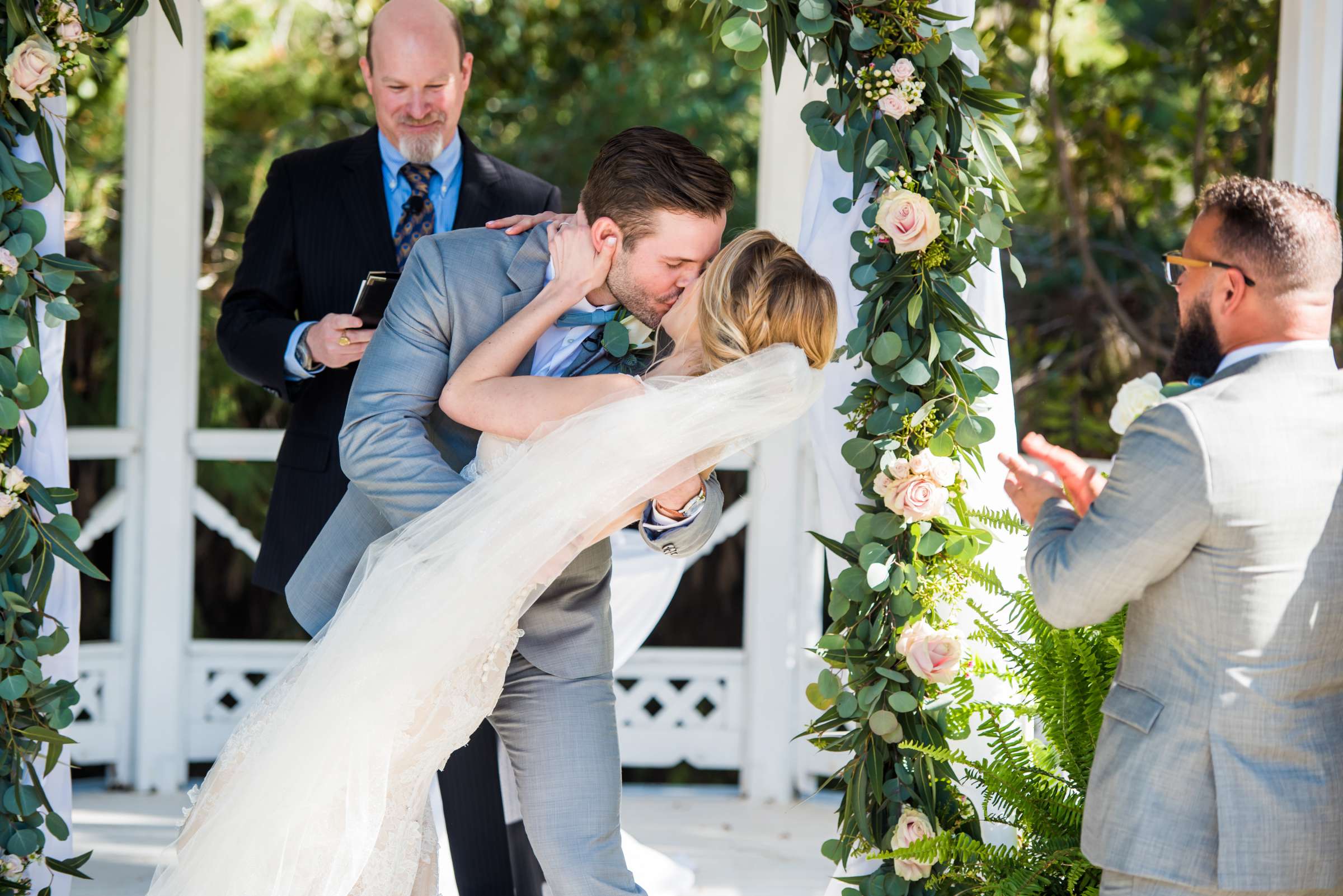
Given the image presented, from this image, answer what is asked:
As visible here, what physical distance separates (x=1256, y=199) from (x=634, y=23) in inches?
238

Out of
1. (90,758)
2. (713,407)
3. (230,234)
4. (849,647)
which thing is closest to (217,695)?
(90,758)

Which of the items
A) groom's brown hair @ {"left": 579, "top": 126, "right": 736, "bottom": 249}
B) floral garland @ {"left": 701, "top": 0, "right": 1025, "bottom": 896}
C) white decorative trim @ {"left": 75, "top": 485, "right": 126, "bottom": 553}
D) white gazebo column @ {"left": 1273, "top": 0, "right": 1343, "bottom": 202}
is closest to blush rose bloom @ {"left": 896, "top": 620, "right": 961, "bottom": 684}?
floral garland @ {"left": 701, "top": 0, "right": 1025, "bottom": 896}

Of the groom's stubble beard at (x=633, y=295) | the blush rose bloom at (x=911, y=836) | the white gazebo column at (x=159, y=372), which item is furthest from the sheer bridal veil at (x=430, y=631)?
the white gazebo column at (x=159, y=372)

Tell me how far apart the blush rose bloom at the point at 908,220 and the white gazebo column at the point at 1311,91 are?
1.97m

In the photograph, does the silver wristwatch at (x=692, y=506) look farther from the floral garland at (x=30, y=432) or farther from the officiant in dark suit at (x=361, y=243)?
the floral garland at (x=30, y=432)

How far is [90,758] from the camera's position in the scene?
508cm

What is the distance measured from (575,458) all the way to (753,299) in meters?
0.42

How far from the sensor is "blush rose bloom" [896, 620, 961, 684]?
2777mm

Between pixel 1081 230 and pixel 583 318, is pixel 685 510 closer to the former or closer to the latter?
pixel 583 318

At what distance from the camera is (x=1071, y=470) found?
7.69 ft

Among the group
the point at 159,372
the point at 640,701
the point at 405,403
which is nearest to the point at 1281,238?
the point at 405,403

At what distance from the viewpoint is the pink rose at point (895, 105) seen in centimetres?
278

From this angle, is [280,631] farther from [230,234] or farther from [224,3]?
[224,3]

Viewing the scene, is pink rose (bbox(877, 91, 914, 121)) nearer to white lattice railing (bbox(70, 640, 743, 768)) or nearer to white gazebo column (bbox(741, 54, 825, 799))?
white gazebo column (bbox(741, 54, 825, 799))
